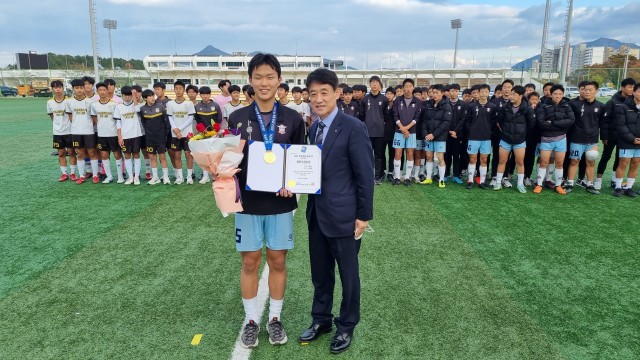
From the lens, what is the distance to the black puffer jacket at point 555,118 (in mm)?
7316

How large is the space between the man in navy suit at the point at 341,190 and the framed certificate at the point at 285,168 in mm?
92

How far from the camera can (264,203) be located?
2.86m

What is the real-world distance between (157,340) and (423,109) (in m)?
6.72

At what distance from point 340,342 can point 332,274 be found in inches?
19.4

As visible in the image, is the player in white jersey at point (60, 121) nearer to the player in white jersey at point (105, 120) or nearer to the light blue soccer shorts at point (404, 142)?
the player in white jersey at point (105, 120)

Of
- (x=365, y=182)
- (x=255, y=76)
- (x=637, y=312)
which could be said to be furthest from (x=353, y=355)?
A: (x=637, y=312)

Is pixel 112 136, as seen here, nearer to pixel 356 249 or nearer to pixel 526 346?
pixel 356 249

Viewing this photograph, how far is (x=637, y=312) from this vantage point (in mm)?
3562

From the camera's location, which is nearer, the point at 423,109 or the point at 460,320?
the point at 460,320

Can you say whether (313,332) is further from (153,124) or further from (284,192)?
(153,124)

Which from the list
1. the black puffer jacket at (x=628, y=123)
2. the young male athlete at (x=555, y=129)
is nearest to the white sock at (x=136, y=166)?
the young male athlete at (x=555, y=129)

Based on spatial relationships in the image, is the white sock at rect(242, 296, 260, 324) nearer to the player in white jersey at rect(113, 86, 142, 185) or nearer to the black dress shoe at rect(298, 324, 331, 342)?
the black dress shoe at rect(298, 324, 331, 342)

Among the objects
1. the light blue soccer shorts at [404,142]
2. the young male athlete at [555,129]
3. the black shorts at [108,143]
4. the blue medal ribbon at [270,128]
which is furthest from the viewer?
the light blue soccer shorts at [404,142]

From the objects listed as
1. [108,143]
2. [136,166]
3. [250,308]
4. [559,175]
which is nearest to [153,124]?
[136,166]
